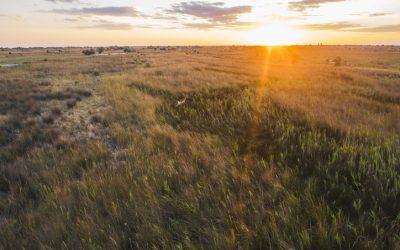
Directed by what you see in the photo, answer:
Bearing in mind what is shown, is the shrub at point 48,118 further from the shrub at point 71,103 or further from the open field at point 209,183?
the shrub at point 71,103

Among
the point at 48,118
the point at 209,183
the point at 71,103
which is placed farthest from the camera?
the point at 71,103

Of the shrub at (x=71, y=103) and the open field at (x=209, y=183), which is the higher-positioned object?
the shrub at (x=71, y=103)

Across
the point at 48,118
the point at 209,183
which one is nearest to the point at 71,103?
the point at 48,118

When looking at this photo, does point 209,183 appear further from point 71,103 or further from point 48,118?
point 71,103

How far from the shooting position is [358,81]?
17359mm

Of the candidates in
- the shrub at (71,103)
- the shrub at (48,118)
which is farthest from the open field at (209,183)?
the shrub at (71,103)

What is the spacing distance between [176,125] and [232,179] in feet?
13.3

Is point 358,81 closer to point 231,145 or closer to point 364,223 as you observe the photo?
point 231,145

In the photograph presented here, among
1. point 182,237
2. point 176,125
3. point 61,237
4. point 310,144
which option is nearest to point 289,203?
point 182,237

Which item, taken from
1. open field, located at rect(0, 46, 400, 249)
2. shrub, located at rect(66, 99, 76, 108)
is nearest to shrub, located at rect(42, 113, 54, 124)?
open field, located at rect(0, 46, 400, 249)

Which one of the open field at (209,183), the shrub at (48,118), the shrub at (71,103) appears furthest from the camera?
the shrub at (71,103)

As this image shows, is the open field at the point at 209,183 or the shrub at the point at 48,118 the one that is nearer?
the open field at the point at 209,183

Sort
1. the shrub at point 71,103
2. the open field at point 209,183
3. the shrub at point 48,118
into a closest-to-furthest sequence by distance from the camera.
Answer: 1. the open field at point 209,183
2. the shrub at point 48,118
3. the shrub at point 71,103

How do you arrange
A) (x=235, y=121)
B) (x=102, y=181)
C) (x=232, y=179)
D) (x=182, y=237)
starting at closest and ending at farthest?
(x=182, y=237) → (x=232, y=179) → (x=102, y=181) → (x=235, y=121)
